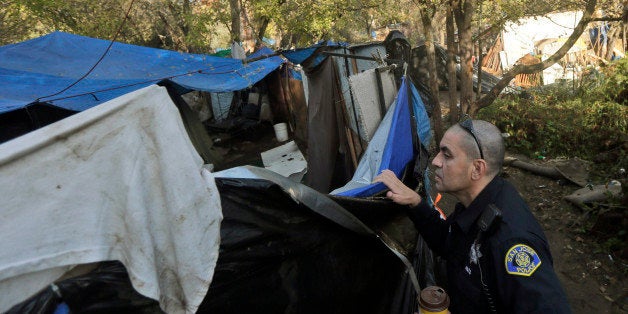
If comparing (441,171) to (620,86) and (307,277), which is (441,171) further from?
(620,86)

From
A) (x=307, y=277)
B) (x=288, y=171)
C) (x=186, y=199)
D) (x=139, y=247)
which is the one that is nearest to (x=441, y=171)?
(x=307, y=277)

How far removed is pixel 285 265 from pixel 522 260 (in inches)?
39.7

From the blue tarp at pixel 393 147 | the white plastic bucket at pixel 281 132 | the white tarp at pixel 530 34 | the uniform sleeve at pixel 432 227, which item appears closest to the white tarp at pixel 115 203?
the uniform sleeve at pixel 432 227

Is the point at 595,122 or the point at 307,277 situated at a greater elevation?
the point at 307,277

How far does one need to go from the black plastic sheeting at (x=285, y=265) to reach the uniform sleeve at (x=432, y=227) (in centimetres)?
21

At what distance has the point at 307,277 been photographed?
1790 mm

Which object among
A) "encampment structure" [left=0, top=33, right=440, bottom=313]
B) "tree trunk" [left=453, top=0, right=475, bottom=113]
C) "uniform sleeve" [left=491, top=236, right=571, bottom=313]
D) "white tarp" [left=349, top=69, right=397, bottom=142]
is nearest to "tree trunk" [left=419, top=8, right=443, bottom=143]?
"tree trunk" [left=453, top=0, right=475, bottom=113]

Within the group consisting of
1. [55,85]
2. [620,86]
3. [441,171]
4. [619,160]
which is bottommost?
[619,160]

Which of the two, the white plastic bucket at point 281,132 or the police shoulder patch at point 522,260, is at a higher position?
the police shoulder patch at point 522,260

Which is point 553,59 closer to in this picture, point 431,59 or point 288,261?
point 431,59

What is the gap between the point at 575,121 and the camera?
20.6 ft

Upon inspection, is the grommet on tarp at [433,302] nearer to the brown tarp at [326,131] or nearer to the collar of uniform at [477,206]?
the collar of uniform at [477,206]

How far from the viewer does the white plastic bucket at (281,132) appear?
9406mm

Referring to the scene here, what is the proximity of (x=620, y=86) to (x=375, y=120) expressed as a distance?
17.0 ft
